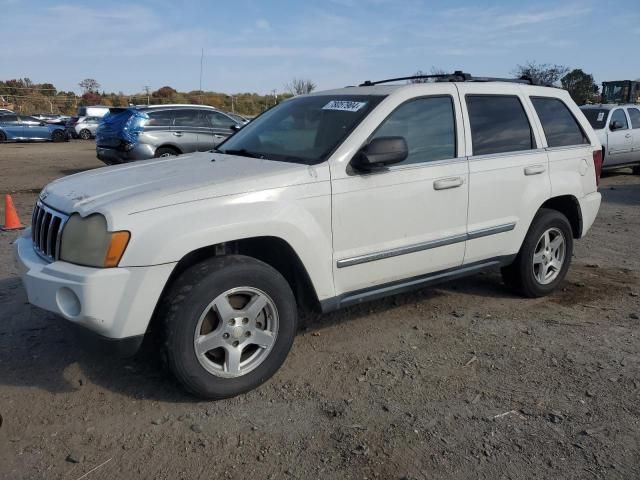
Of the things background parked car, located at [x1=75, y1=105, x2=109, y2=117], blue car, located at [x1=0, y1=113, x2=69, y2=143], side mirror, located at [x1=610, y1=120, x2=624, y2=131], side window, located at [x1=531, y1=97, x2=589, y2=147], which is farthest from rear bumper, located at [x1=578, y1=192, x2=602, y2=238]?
background parked car, located at [x1=75, y1=105, x2=109, y2=117]

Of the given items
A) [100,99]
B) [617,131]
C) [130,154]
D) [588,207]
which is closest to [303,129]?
[588,207]

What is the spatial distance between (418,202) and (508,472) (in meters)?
1.88

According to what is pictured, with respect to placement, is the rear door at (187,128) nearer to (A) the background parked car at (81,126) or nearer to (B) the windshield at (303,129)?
(B) the windshield at (303,129)

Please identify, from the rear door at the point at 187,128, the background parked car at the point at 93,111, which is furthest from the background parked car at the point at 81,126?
the rear door at the point at 187,128

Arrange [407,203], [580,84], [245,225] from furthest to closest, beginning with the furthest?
[580,84] → [407,203] → [245,225]

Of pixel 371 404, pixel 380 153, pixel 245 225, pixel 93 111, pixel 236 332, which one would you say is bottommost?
pixel 371 404

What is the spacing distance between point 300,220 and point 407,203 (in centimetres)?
86

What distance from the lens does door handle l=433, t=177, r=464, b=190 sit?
13.6 ft

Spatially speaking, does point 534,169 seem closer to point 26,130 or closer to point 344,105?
point 344,105

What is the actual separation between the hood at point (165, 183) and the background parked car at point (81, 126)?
30172 mm

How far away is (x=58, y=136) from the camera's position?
3064cm

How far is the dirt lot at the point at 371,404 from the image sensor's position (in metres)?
2.83

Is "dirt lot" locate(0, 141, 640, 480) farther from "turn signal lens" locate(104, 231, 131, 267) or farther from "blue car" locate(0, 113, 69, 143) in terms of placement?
"blue car" locate(0, 113, 69, 143)

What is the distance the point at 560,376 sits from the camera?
12.1 ft
